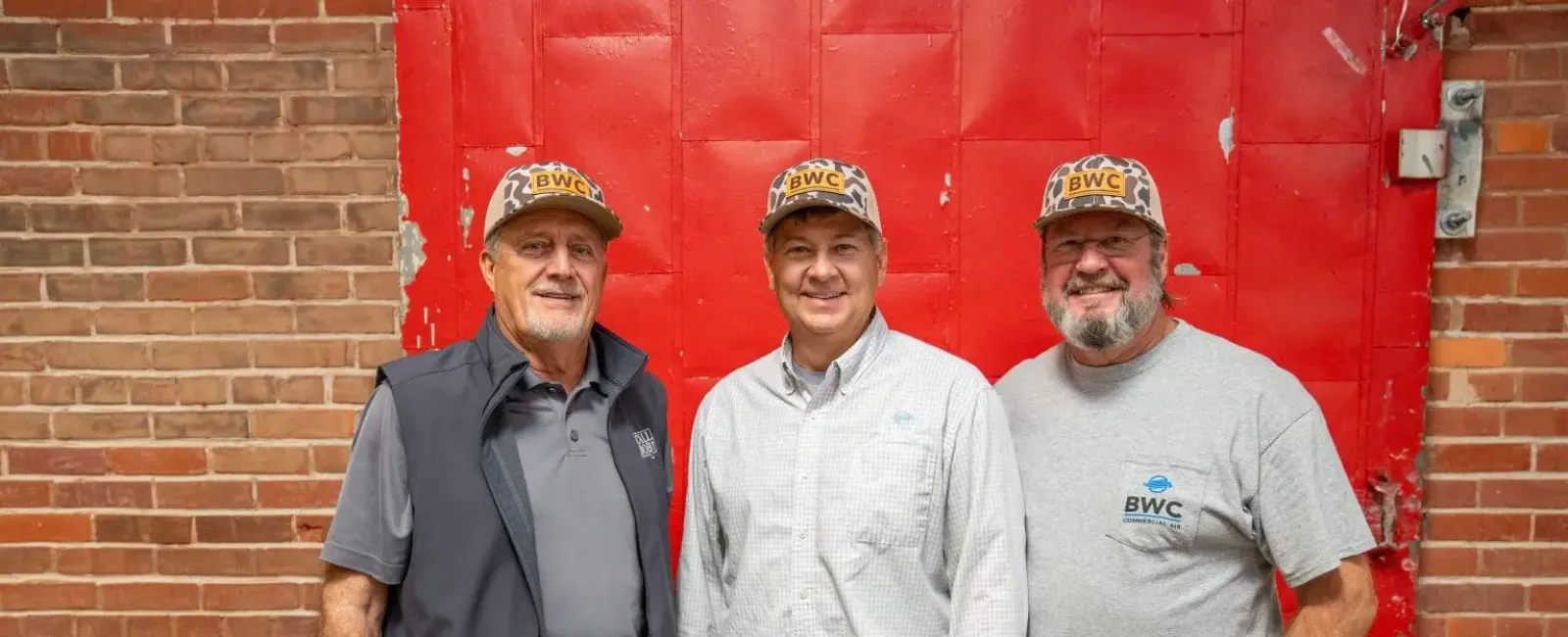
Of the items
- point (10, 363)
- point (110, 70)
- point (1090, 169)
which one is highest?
point (110, 70)

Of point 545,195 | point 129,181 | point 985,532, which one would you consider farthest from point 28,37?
point 985,532

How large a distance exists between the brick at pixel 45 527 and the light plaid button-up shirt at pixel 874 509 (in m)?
1.80

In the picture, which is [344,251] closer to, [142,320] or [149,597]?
[142,320]

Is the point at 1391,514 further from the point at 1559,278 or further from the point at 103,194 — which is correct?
the point at 103,194

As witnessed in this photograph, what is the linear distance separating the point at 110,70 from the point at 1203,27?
282 cm

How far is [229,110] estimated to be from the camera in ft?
7.43

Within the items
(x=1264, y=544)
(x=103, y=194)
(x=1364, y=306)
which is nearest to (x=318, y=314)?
(x=103, y=194)

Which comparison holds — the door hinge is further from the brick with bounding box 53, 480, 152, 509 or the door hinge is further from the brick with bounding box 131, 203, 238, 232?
the brick with bounding box 53, 480, 152, 509

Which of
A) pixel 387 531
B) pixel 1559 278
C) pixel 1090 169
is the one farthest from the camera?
pixel 1559 278

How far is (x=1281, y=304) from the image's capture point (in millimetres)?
2244

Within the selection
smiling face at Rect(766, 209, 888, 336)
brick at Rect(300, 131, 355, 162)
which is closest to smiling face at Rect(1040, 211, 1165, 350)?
smiling face at Rect(766, 209, 888, 336)

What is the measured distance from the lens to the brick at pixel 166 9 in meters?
2.24

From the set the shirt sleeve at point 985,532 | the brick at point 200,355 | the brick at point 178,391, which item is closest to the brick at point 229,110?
the brick at point 200,355

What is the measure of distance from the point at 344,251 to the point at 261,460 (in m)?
0.61
